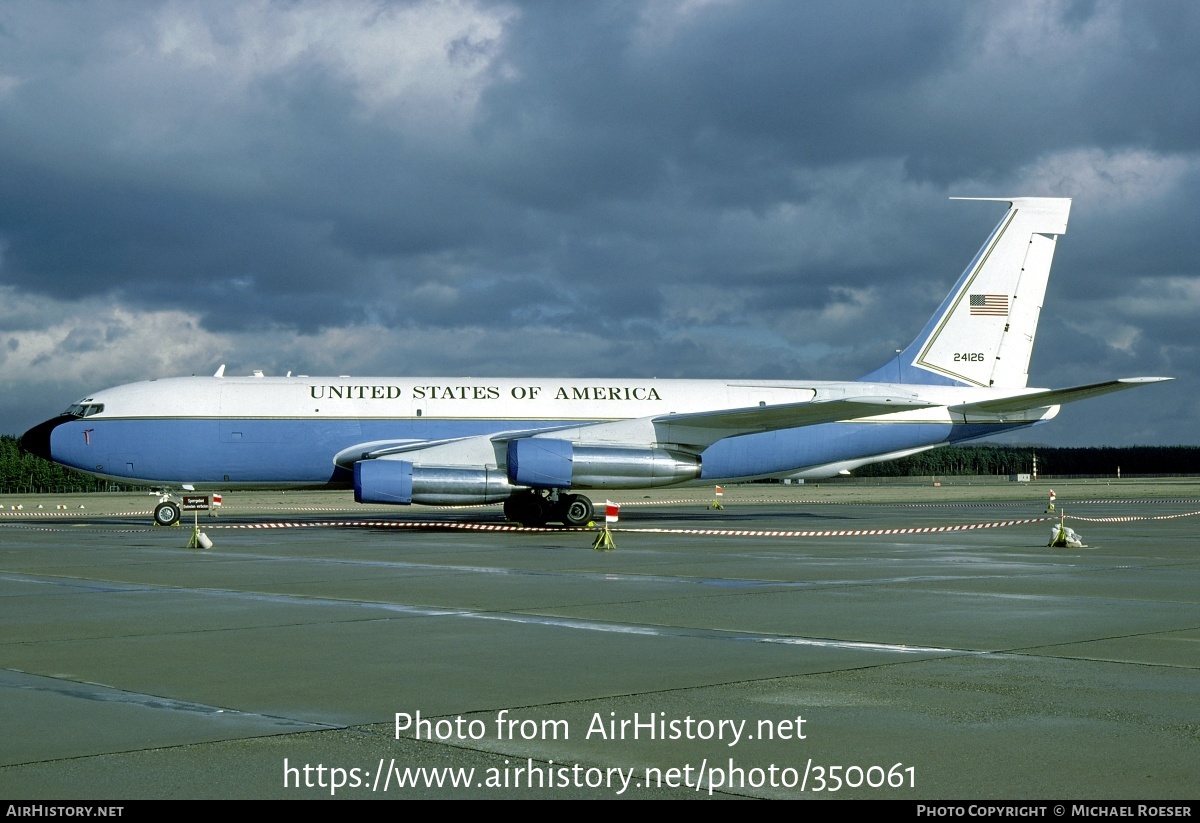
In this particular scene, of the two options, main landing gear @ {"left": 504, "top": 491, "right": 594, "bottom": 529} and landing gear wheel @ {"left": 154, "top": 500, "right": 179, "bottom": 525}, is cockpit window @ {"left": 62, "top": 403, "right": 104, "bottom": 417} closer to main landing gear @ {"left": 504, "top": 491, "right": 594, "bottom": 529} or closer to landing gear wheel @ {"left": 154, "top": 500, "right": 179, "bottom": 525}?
landing gear wheel @ {"left": 154, "top": 500, "right": 179, "bottom": 525}

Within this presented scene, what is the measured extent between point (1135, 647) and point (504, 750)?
6420mm

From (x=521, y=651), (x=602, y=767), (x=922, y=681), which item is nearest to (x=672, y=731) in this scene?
(x=602, y=767)

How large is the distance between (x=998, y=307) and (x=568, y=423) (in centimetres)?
1346

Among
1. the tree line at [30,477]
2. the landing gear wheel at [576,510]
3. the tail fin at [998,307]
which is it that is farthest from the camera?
the tree line at [30,477]

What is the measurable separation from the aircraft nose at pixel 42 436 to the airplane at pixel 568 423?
5cm

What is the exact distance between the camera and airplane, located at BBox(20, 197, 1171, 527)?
97.7 feet

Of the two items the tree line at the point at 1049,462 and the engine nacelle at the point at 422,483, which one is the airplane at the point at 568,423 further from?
the tree line at the point at 1049,462

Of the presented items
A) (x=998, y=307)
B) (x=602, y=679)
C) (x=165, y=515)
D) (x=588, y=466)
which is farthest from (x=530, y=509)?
(x=602, y=679)

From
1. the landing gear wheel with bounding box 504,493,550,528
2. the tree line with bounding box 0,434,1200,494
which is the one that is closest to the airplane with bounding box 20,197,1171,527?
the landing gear wheel with bounding box 504,493,550,528

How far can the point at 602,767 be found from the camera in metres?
6.42

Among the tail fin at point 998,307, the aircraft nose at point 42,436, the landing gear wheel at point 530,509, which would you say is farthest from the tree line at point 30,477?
the tail fin at point 998,307

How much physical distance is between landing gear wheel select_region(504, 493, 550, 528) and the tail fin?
41.4 feet

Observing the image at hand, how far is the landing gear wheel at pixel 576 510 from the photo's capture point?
31.1m

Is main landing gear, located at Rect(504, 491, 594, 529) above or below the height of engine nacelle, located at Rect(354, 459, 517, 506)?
below
